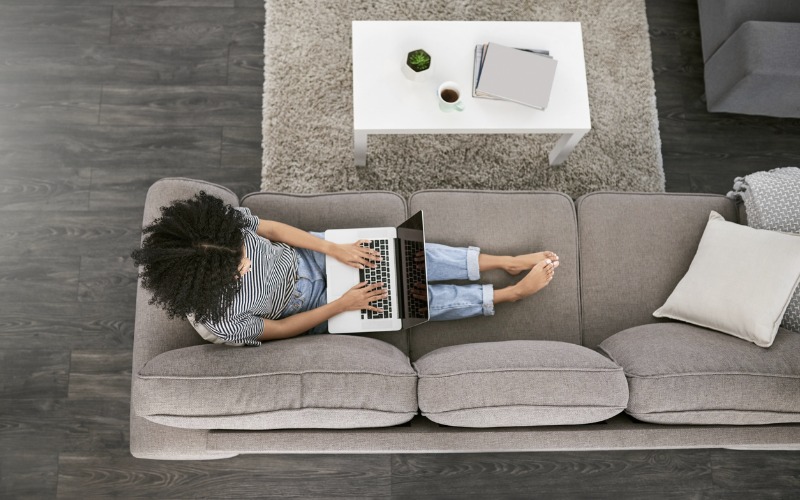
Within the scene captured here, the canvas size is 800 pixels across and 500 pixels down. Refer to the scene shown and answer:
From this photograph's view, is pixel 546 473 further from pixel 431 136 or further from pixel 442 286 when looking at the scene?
pixel 431 136

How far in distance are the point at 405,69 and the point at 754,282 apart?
1.23 meters

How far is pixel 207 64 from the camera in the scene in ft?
7.79

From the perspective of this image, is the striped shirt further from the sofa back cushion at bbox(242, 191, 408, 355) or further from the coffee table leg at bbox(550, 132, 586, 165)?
the coffee table leg at bbox(550, 132, 586, 165)

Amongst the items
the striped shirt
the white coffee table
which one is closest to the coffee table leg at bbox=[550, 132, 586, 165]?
the white coffee table

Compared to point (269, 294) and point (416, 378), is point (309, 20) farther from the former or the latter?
point (416, 378)

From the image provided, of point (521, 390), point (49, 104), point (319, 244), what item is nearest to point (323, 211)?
point (319, 244)

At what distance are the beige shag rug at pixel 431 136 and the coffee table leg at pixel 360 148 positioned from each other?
0.04 m

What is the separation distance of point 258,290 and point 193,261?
0.73ft

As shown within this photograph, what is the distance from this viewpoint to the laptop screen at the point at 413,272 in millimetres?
1615

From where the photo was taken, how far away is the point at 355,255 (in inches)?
66.2

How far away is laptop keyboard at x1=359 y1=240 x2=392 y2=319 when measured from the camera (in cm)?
168

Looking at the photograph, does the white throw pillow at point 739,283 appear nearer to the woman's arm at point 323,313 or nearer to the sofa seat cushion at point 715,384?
the sofa seat cushion at point 715,384

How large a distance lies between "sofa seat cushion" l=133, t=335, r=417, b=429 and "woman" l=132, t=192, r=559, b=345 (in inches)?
4.1

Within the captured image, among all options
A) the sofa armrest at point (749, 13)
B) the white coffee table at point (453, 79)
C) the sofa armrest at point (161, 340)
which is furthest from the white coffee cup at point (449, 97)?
the sofa armrest at point (749, 13)
